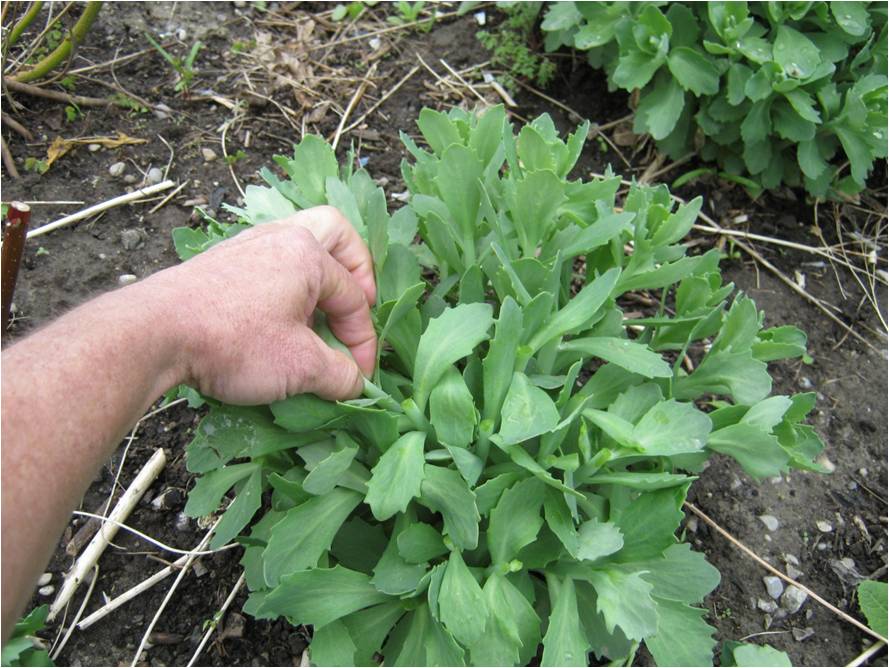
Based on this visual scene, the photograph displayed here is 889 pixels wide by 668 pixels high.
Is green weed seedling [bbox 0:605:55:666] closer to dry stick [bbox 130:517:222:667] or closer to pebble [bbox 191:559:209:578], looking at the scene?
dry stick [bbox 130:517:222:667]

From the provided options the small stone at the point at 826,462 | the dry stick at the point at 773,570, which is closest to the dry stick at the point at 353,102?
the dry stick at the point at 773,570

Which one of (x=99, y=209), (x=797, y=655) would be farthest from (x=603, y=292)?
(x=99, y=209)

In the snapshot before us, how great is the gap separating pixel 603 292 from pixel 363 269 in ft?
1.54

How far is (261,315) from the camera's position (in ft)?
4.23

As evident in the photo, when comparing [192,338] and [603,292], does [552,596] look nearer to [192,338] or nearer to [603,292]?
[603,292]

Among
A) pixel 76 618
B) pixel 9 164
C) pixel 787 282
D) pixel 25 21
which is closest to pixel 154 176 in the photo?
pixel 9 164

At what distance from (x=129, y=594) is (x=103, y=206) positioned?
118 centimetres

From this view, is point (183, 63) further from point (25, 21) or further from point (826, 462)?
point (826, 462)

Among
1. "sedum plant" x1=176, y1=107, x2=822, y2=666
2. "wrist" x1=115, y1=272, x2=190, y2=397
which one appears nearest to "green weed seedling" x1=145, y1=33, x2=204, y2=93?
"sedum plant" x1=176, y1=107, x2=822, y2=666

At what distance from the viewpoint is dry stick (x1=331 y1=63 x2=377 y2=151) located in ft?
8.45

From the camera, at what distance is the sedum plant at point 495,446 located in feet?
4.33

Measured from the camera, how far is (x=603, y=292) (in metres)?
1.43

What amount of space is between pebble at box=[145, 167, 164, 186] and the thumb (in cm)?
136

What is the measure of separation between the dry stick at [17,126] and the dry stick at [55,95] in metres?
0.10
